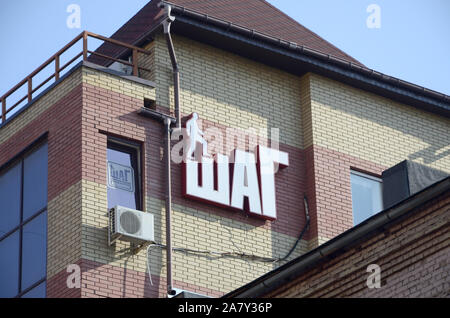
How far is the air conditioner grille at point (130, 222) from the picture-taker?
21.0m

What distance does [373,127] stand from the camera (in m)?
25.8

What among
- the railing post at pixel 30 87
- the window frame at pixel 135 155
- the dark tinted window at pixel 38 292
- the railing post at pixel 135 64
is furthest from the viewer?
the railing post at pixel 30 87

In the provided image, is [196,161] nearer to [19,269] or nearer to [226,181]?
[226,181]

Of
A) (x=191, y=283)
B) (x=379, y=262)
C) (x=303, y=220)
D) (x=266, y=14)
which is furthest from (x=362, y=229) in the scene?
(x=266, y=14)

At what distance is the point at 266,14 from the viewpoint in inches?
1044

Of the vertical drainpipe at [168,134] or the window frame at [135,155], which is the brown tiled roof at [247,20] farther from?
the window frame at [135,155]

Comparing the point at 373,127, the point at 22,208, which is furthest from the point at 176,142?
the point at 373,127

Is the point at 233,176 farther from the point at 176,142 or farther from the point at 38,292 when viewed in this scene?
the point at 38,292

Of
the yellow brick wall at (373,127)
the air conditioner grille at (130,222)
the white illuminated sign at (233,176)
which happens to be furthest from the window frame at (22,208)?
the yellow brick wall at (373,127)

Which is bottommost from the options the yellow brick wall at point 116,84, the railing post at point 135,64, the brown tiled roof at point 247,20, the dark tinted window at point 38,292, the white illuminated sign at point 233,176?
the dark tinted window at point 38,292

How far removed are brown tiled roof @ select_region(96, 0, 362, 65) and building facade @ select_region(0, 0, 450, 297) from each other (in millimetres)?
69

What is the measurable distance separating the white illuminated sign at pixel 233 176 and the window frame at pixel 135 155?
881mm

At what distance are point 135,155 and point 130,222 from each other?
176 cm

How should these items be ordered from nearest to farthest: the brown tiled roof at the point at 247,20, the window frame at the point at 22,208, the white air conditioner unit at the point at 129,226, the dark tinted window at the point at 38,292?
the white air conditioner unit at the point at 129,226
the dark tinted window at the point at 38,292
the window frame at the point at 22,208
the brown tiled roof at the point at 247,20
